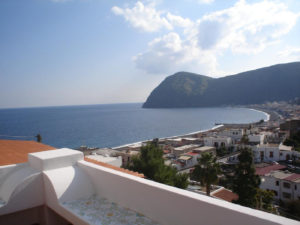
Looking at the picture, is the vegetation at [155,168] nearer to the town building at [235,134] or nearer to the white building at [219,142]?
the white building at [219,142]

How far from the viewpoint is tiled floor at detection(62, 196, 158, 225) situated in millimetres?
2625

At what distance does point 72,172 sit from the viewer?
337cm

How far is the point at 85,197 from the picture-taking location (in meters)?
3.29

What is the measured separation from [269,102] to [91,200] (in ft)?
526

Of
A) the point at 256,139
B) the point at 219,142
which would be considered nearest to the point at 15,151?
the point at 219,142

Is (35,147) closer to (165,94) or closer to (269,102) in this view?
(269,102)

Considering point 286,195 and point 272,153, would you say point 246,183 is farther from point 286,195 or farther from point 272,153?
point 272,153

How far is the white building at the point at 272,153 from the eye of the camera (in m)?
31.7

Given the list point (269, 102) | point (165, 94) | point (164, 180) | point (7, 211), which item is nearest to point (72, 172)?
point (7, 211)

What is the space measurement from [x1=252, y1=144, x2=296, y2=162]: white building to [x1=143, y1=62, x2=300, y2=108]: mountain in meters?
124

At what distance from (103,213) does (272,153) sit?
35.6m

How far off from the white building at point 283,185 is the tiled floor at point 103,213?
20138 mm

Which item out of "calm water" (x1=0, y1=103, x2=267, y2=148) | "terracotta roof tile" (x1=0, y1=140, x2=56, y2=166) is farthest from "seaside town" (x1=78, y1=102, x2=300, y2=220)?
"calm water" (x1=0, y1=103, x2=267, y2=148)

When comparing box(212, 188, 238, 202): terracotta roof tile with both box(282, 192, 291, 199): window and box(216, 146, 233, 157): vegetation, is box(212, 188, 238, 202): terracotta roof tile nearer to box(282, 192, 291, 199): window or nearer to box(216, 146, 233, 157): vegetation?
box(282, 192, 291, 199): window
